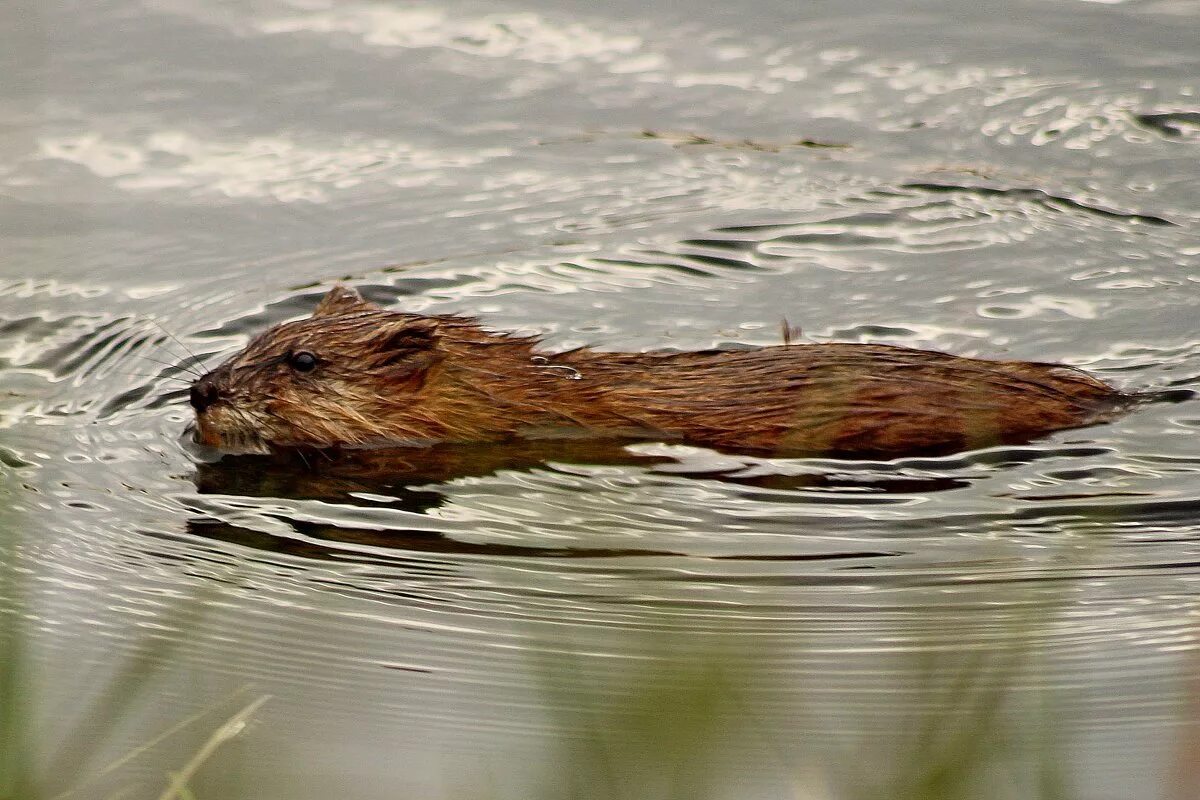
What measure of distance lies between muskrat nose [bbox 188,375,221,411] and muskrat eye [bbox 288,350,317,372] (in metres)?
0.26

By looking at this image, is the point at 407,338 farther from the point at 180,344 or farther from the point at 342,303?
the point at 180,344

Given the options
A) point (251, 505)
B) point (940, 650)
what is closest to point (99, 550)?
point (251, 505)

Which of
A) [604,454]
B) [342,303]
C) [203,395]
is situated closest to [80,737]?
[203,395]

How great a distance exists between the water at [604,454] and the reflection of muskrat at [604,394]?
109 millimetres

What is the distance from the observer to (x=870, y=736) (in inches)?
129

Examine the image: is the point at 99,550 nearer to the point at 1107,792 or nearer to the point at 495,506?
the point at 495,506

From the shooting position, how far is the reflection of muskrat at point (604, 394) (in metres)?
5.23

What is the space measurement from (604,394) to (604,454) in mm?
186

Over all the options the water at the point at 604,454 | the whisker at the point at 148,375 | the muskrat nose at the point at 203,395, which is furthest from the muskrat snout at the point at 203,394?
the whisker at the point at 148,375

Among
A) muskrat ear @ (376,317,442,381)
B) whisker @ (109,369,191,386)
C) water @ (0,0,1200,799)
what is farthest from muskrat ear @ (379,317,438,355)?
whisker @ (109,369,191,386)

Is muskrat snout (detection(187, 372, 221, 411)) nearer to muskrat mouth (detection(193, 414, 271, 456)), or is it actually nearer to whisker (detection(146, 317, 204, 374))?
muskrat mouth (detection(193, 414, 271, 456))

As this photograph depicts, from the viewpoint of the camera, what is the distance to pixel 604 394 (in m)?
5.45

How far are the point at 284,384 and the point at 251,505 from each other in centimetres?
60

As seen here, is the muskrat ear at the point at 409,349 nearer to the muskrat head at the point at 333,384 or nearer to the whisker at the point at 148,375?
the muskrat head at the point at 333,384
